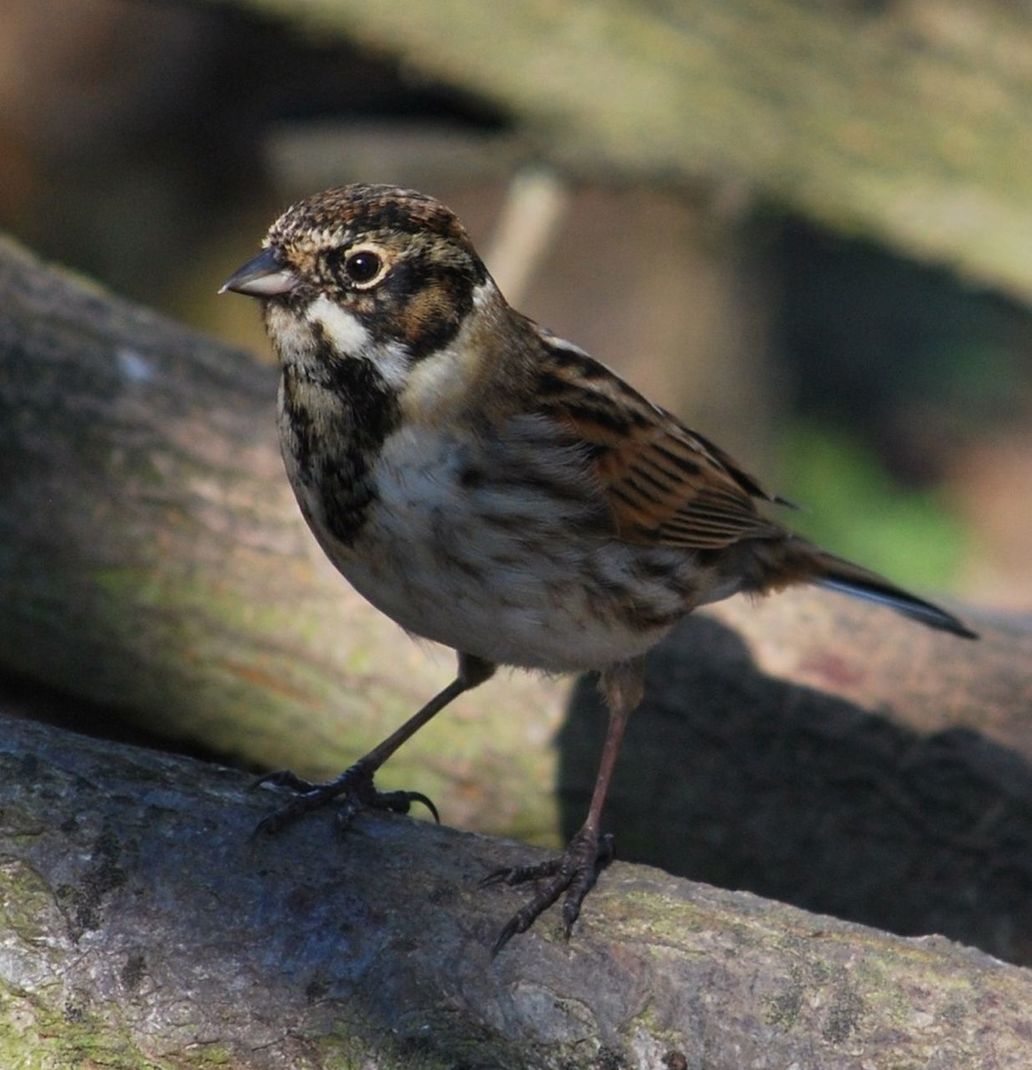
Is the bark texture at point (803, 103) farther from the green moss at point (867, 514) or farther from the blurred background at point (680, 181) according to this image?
the green moss at point (867, 514)

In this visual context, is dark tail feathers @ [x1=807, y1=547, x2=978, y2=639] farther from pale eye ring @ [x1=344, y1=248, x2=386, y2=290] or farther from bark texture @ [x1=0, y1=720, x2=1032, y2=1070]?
pale eye ring @ [x1=344, y1=248, x2=386, y2=290]

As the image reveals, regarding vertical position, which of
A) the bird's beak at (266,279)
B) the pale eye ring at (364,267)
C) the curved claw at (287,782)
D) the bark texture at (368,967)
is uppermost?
the pale eye ring at (364,267)

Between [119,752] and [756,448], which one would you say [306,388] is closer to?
[119,752]

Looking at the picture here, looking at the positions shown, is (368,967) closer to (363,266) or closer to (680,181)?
(363,266)

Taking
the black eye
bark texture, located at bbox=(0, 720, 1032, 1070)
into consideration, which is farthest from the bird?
bark texture, located at bbox=(0, 720, 1032, 1070)

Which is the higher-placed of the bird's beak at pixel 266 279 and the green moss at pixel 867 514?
the bird's beak at pixel 266 279

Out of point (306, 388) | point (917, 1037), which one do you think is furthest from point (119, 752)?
point (917, 1037)

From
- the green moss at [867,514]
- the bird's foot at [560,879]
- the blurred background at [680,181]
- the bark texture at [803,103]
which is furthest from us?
the green moss at [867,514]

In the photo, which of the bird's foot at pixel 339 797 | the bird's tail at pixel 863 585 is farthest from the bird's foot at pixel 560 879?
the bird's tail at pixel 863 585
